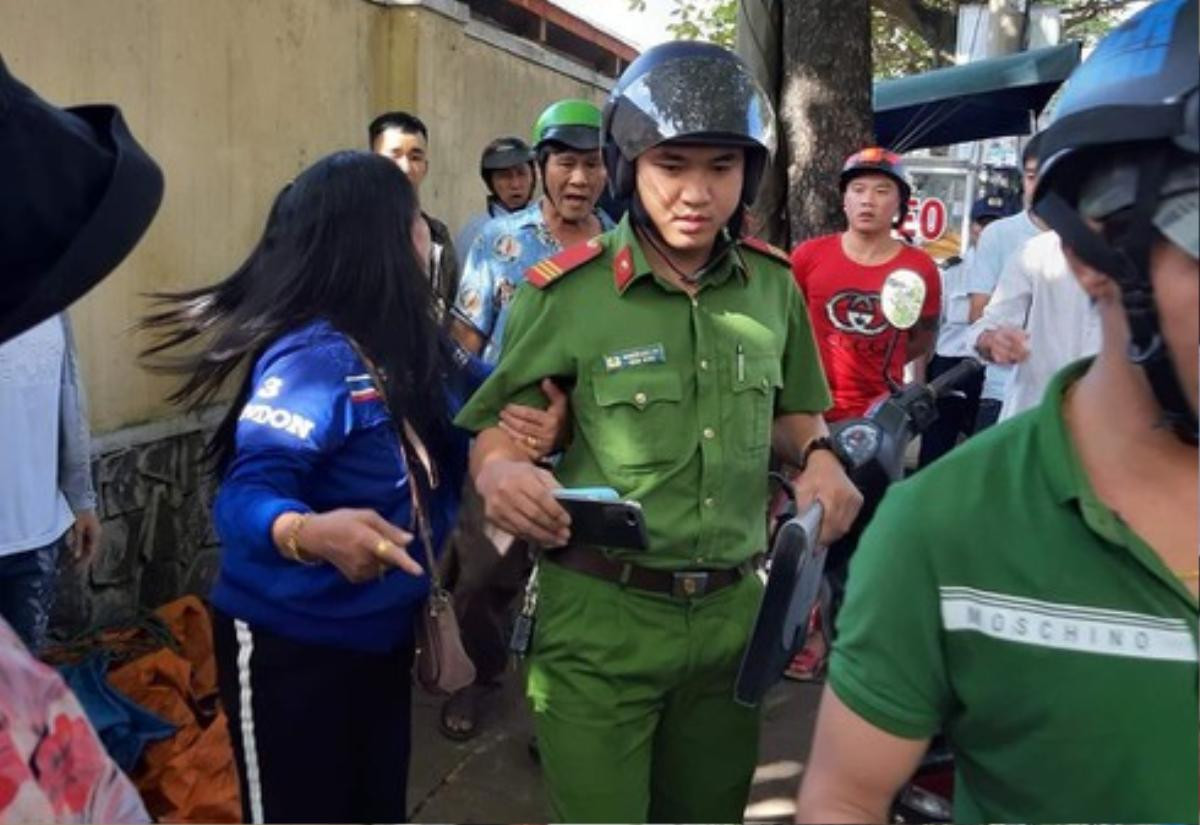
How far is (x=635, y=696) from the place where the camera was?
90.9 inches

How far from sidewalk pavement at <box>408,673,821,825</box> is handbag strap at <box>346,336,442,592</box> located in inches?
54.7

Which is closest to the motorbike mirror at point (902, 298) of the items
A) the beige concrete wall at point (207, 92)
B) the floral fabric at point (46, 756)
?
the beige concrete wall at point (207, 92)

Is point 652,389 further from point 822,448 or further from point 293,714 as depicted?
point 293,714

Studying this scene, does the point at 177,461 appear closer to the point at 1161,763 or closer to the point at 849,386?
the point at 849,386

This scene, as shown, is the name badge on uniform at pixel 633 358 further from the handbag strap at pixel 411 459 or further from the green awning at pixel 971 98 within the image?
the green awning at pixel 971 98

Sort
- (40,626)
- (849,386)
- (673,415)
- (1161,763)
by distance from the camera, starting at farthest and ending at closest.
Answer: (849,386) → (40,626) → (673,415) → (1161,763)

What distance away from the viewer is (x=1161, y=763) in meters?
Result: 1.22

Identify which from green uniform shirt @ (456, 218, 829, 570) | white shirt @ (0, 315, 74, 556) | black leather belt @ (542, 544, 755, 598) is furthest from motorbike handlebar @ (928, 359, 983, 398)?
white shirt @ (0, 315, 74, 556)

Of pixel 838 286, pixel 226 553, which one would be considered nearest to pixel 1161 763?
pixel 226 553

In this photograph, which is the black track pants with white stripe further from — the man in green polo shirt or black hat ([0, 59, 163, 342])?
the man in green polo shirt

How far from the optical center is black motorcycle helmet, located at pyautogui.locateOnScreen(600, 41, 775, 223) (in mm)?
2305

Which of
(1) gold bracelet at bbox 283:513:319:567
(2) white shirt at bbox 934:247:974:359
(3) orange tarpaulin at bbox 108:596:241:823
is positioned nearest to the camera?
(1) gold bracelet at bbox 283:513:319:567

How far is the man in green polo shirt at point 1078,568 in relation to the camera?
1.18 meters

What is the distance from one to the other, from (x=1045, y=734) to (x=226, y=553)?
5.70 ft
